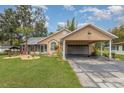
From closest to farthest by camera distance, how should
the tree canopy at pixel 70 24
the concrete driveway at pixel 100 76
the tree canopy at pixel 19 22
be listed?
1. the concrete driveway at pixel 100 76
2. the tree canopy at pixel 19 22
3. the tree canopy at pixel 70 24

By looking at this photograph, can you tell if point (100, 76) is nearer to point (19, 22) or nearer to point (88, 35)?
point (88, 35)

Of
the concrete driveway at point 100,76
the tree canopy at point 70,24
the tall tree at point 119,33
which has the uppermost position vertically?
the tree canopy at point 70,24

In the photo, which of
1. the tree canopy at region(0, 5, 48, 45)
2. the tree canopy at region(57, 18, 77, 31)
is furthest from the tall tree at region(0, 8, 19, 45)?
the tree canopy at region(57, 18, 77, 31)

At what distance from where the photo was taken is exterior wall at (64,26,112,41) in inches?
1029

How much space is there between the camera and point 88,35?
26422mm

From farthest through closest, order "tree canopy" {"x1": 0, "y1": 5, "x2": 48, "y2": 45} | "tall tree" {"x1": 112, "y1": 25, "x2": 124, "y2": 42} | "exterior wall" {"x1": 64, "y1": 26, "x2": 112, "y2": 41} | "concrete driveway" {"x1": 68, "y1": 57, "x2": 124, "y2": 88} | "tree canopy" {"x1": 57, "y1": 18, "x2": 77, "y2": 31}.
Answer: "tree canopy" {"x1": 57, "y1": 18, "x2": 77, "y2": 31} < "tall tree" {"x1": 112, "y1": 25, "x2": 124, "y2": 42} < "tree canopy" {"x1": 0, "y1": 5, "x2": 48, "y2": 45} < "exterior wall" {"x1": 64, "y1": 26, "x2": 112, "y2": 41} < "concrete driveway" {"x1": 68, "y1": 57, "x2": 124, "y2": 88}

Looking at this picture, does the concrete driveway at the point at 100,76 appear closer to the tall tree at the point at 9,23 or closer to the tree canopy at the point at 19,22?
the tree canopy at the point at 19,22

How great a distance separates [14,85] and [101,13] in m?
75.6

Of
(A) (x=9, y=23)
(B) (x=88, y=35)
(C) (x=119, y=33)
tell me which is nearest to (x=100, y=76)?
(B) (x=88, y=35)

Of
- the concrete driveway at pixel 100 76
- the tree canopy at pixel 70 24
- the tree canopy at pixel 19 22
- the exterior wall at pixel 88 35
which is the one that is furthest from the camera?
the tree canopy at pixel 70 24

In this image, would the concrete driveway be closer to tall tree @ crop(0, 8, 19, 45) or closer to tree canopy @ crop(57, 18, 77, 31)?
tall tree @ crop(0, 8, 19, 45)

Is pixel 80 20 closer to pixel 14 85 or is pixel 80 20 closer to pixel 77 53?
pixel 77 53

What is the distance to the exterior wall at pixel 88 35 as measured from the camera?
26134 millimetres

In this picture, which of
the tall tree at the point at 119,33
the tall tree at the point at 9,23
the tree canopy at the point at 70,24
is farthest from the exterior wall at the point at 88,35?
the tree canopy at the point at 70,24
